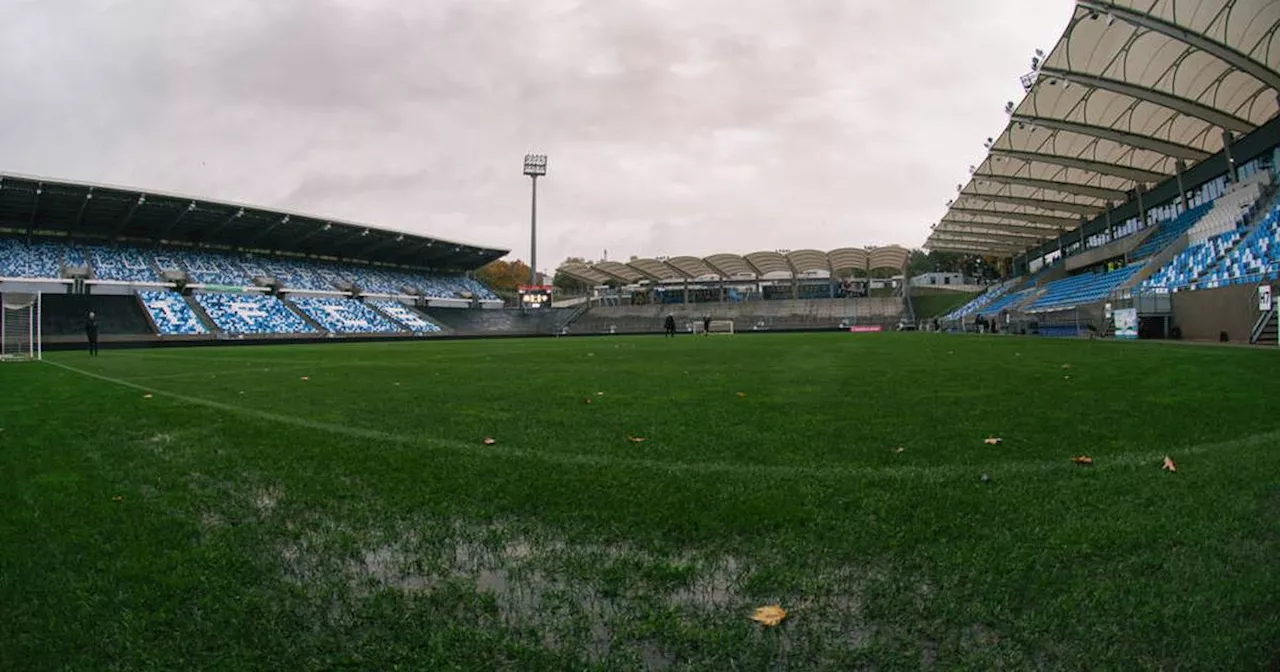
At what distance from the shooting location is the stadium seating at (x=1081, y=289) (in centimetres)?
3045

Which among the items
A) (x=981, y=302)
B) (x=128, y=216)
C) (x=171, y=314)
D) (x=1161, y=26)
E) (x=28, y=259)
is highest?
(x=1161, y=26)

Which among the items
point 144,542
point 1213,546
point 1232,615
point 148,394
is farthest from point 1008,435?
point 148,394

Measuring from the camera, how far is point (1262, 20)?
712 inches

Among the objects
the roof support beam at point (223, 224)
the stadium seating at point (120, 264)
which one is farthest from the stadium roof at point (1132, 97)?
the stadium seating at point (120, 264)

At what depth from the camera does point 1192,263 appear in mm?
23344

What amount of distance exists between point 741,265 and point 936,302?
2064 cm

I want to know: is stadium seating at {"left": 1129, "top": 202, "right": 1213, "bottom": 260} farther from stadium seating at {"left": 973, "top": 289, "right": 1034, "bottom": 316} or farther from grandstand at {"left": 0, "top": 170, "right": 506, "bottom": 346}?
grandstand at {"left": 0, "top": 170, "right": 506, "bottom": 346}

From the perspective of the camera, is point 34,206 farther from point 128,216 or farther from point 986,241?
point 986,241

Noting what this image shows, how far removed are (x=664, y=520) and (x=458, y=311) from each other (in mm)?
60412

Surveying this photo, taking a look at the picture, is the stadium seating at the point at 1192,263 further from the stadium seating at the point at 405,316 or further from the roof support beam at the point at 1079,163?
the stadium seating at the point at 405,316

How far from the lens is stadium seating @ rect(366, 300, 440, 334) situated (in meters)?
51.3

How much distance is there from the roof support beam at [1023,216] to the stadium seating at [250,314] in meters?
44.5

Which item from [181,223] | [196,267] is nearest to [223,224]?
[181,223]

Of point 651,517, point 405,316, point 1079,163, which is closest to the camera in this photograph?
point 651,517
